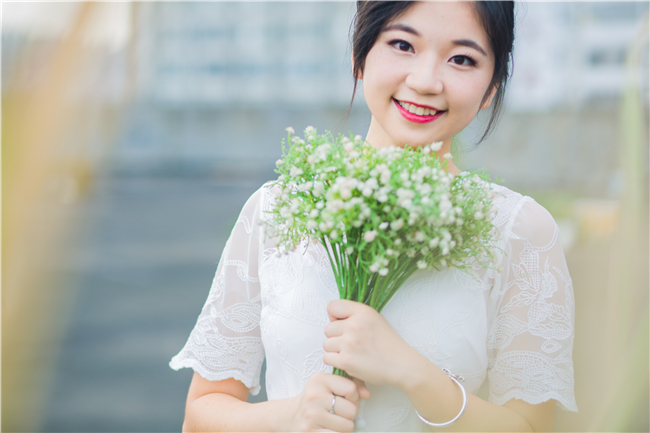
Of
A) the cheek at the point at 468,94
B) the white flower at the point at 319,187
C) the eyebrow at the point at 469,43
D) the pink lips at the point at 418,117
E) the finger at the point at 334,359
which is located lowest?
the finger at the point at 334,359

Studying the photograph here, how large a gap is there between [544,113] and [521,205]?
13470 mm

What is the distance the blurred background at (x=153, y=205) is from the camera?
2.30 feet

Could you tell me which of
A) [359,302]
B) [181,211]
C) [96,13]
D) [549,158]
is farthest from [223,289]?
[181,211]

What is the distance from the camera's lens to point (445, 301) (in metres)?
1.22

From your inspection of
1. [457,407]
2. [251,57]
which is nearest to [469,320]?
[457,407]

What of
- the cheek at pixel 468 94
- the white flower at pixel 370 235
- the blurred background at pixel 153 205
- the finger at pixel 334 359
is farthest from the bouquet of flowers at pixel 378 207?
the blurred background at pixel 153 205

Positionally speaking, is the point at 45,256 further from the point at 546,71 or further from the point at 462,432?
the point at 546,71

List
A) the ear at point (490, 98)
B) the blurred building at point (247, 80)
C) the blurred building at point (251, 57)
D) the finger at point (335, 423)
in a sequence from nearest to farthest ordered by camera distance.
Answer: the finger at point (335, 423) < the ear at point (490, 98) < the blurred building at point (247, 80) < the blurred building at point (251, 57)

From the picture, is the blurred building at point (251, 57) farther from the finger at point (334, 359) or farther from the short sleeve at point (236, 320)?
the finger at point (334, 359)

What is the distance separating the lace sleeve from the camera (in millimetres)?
1193

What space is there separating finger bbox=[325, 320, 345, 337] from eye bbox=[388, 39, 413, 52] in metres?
0.62

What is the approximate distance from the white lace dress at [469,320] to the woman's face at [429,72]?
0.23 meters

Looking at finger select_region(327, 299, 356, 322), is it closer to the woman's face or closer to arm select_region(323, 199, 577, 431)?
arm select_region(323, 199, 577, 431)

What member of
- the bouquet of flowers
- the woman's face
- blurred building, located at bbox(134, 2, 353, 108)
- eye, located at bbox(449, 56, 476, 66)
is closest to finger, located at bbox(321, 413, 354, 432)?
the bouquet of flowers
